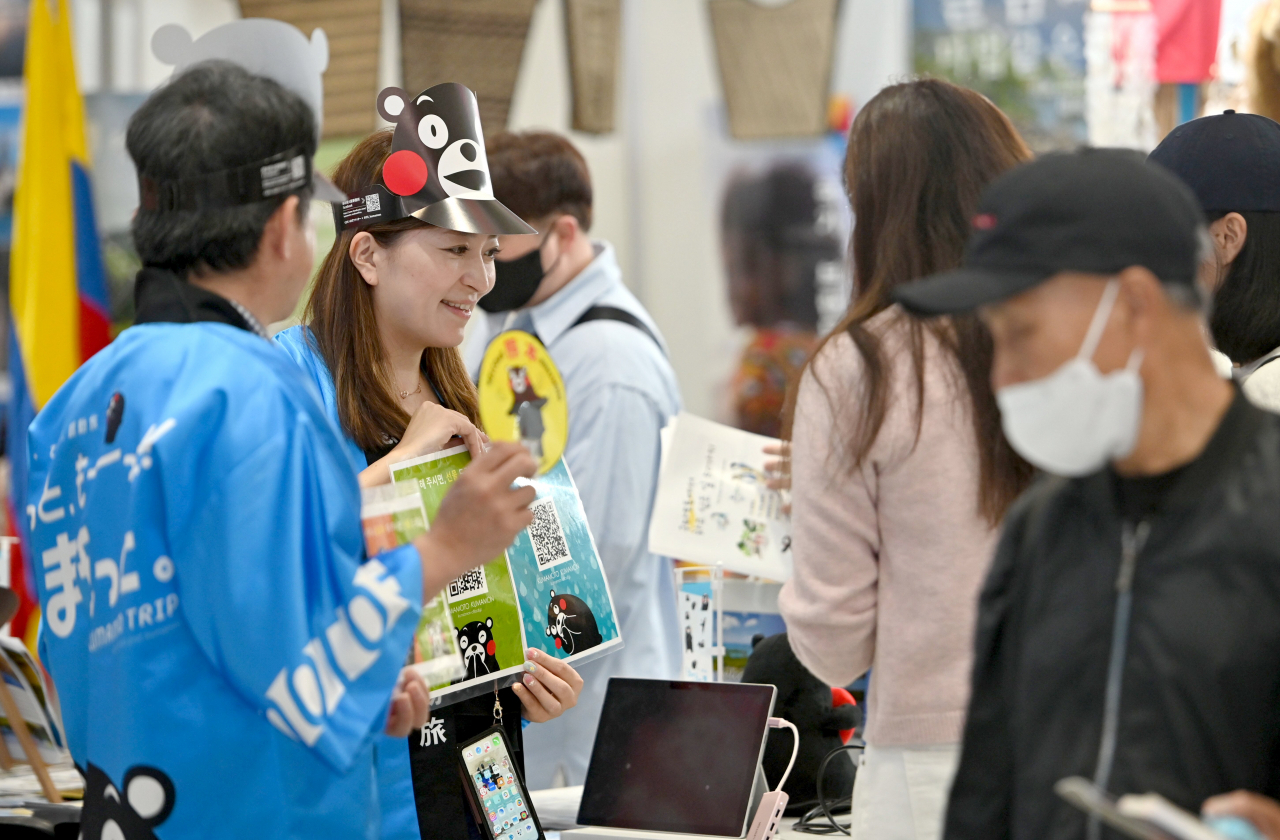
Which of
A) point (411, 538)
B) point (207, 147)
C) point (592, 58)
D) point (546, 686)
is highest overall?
point (592, 58)

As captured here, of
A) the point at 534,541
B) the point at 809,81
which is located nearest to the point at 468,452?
the point at 534,541

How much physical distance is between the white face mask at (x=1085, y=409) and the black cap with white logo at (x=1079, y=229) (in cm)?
4

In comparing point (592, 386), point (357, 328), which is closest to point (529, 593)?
point (357, 328)

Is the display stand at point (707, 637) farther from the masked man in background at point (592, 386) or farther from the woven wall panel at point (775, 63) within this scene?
the woven wall panel at point (775, 63)

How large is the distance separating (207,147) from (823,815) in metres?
1.49

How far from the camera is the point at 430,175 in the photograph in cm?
197

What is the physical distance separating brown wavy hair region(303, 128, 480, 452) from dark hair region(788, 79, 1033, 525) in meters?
0.68

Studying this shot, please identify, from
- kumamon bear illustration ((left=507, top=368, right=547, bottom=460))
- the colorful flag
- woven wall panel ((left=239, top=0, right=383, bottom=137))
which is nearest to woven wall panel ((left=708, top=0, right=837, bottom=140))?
woven wall panel ((left=239, top=0, right=383, bottom=137))

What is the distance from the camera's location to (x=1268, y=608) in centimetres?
106

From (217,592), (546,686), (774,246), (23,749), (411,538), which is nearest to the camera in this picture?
(217,592)

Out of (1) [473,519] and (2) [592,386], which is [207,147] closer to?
(1) [473,519]

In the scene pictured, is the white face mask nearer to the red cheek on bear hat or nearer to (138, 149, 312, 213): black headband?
(138, 149, 312, 213): black headband

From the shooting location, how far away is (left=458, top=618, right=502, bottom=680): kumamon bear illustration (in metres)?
1.81

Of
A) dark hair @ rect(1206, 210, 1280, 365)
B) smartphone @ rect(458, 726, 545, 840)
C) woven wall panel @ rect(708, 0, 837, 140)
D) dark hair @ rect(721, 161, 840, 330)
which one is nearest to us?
smartphone @ rect(458, 726, 545, 840)
